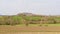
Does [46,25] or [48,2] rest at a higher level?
[48,2]

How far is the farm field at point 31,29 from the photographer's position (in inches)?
71.8

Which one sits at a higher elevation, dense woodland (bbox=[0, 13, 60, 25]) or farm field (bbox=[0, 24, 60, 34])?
dense woodland (bbox=[0, 13, 60, 25])

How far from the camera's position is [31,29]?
1.83 m

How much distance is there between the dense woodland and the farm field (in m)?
0.04

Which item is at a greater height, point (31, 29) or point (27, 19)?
point (27, 19)

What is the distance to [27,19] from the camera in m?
1.84

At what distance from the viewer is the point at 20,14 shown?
1836 mm

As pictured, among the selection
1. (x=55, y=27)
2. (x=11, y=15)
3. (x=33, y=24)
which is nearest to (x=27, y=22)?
(x=33, y=24)

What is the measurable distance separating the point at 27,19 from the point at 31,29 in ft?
0.39

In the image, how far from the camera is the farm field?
1823mm

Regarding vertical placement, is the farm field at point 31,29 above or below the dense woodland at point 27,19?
below

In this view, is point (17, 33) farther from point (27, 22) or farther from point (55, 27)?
point (55, 27)

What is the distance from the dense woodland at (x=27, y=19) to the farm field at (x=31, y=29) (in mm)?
40

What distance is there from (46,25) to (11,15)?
41cm
